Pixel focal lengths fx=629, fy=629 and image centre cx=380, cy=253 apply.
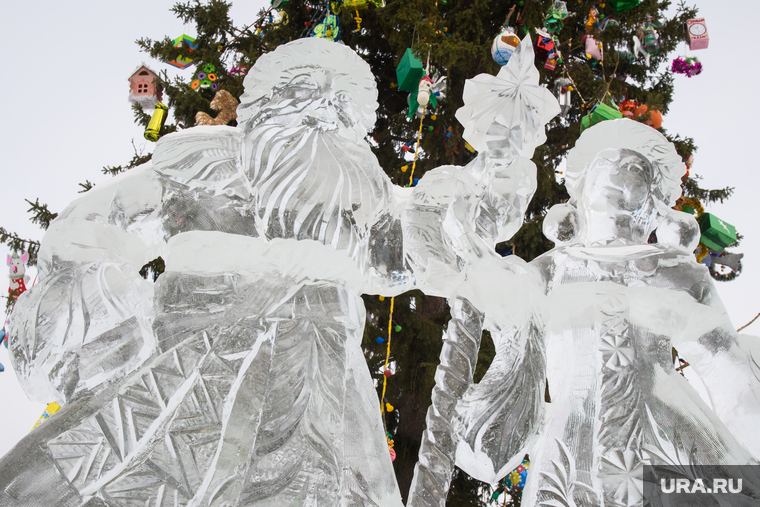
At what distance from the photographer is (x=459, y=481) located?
479cm

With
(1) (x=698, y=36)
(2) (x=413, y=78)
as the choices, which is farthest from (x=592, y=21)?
(2) (x=413, y=78)

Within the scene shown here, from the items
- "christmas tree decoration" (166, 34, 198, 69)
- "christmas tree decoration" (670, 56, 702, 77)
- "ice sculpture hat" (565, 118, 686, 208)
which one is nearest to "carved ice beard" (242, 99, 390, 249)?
"ice sculpture hat" (565, 118, 686, 208)

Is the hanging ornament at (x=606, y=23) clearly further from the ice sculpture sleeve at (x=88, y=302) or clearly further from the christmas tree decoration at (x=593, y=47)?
the ice sculpture sleeve at (x=88, y=302)

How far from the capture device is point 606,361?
5.93ft

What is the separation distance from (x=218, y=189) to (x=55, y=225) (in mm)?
444

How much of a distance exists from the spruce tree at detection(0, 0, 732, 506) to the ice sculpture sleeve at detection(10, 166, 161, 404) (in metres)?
3.01

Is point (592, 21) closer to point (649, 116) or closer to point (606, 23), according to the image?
point (606, 23)

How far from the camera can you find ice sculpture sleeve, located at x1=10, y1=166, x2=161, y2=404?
62.2 inches

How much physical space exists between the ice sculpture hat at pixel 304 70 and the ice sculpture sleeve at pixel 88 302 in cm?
38

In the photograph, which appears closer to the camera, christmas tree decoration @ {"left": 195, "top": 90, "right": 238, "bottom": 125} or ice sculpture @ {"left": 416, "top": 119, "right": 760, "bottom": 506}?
ice sculpture @ {"left": 416, "top": 119, "right": 760, "bottom": 506}

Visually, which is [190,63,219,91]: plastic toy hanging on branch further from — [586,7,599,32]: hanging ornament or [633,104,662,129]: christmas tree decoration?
[633,104,662,129]: christmas tree decoration

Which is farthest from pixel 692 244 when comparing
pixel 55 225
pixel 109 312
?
pixel 55 225

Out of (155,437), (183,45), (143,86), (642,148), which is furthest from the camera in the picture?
(183,45)

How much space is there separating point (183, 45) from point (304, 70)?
4.07 metres
